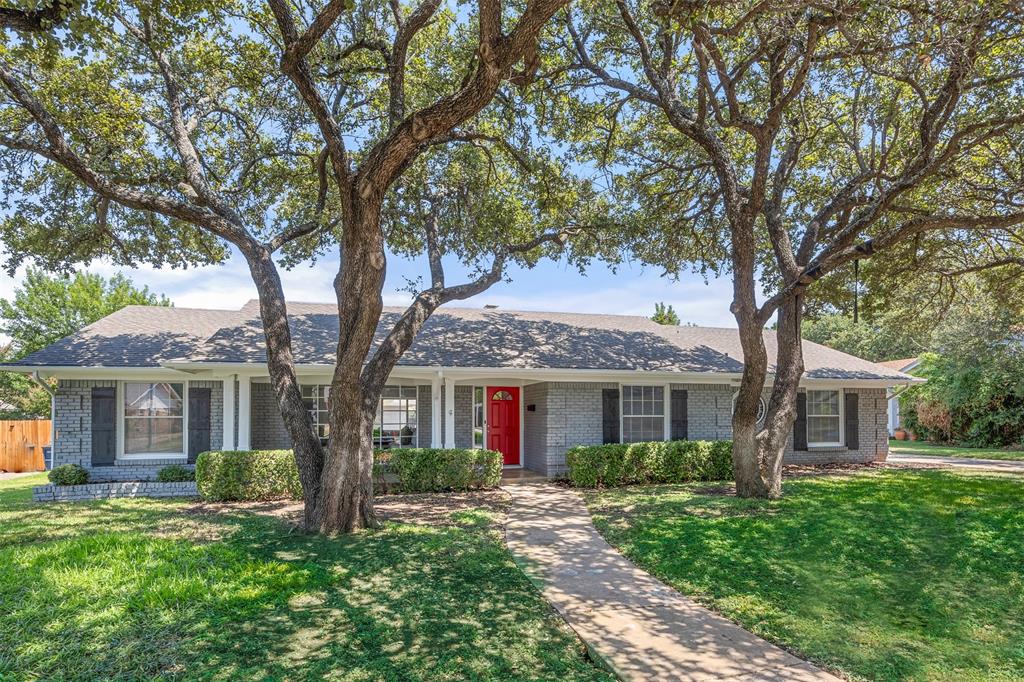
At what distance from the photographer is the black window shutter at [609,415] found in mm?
13969

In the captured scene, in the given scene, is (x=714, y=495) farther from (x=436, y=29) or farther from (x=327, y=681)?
(x=436, y=29)

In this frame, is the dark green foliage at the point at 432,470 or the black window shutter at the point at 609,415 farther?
the black window shutter at the point at 609,415

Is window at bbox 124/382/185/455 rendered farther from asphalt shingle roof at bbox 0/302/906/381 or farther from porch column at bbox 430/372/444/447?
porch column at bbox 430/372/444/447

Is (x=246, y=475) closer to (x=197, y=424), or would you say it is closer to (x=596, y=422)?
(x=197, y=424)

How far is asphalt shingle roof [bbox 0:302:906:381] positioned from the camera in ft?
40.2

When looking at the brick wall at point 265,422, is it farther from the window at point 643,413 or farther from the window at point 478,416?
the window at point 643,413

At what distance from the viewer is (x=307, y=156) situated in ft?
36.2

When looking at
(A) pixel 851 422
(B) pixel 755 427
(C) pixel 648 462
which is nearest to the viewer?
(B) pixel 755 427

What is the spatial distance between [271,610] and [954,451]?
24685 millimetres

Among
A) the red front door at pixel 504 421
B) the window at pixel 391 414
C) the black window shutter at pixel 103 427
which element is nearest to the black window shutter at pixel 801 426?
the red front door at pixel 504 421

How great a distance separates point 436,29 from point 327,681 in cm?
1026

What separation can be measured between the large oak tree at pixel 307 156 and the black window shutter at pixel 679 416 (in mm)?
5040

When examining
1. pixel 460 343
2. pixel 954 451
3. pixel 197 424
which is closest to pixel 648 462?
pixel 460 343

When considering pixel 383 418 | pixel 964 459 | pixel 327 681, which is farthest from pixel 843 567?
pixel 964 459
